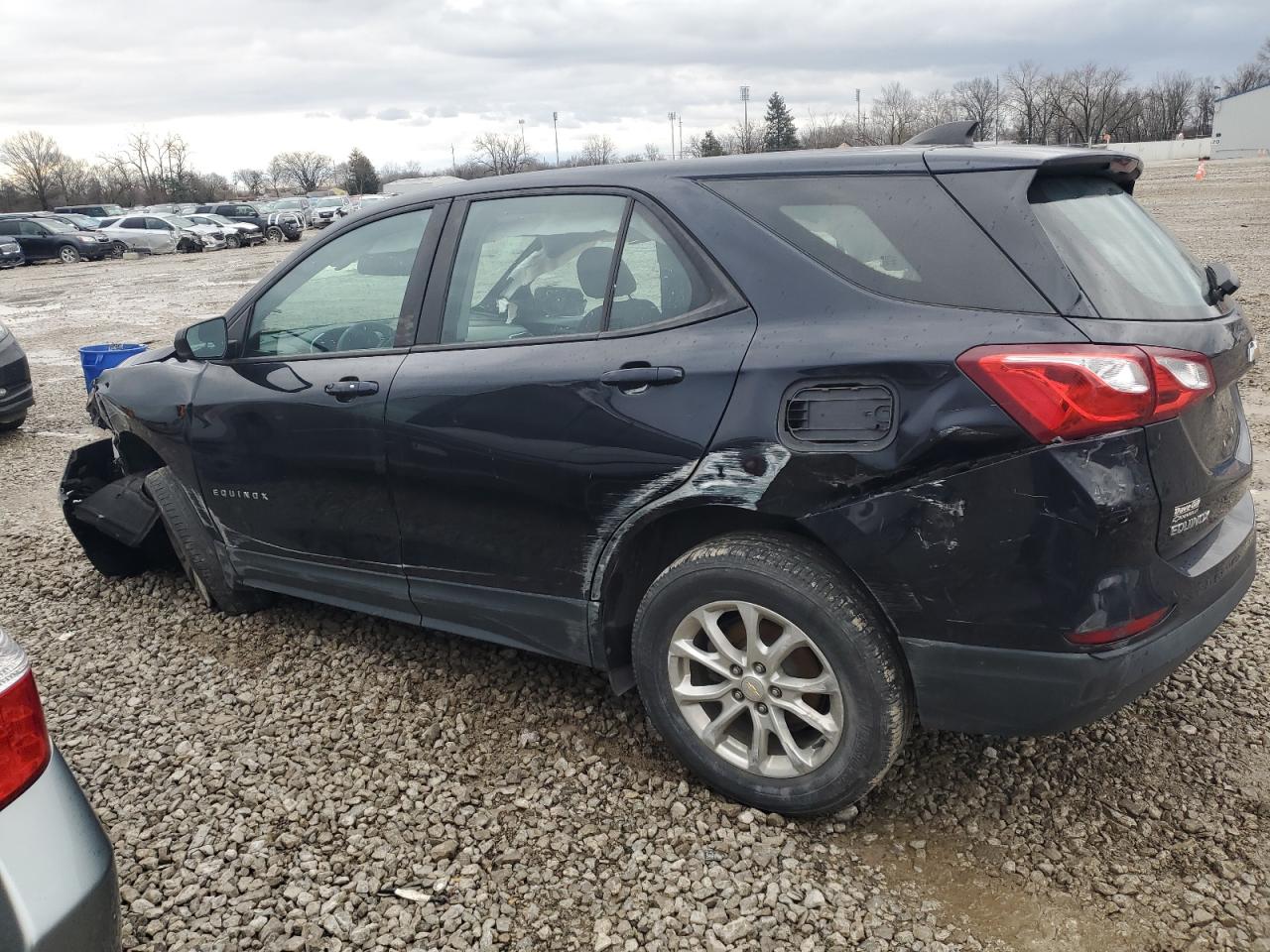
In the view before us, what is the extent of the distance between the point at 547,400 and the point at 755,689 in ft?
3.29

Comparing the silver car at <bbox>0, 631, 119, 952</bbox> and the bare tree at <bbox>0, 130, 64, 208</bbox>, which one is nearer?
the silver car at <bbox>0, 631, 119, 952</bbox>

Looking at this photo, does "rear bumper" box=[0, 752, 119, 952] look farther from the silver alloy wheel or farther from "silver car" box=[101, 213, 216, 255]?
"silver car" box=[101, 213, 216, 255]

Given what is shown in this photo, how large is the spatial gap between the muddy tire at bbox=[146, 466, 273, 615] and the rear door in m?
1.22

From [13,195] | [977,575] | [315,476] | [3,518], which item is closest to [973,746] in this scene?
[977,575]

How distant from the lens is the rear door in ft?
8.64

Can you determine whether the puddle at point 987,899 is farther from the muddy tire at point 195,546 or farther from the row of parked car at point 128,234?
the row of parked car at point 128,234

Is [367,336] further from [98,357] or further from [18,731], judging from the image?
[98,357]

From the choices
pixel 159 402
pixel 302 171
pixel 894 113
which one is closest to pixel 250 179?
pixel 302 171

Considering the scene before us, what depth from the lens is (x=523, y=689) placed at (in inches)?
139

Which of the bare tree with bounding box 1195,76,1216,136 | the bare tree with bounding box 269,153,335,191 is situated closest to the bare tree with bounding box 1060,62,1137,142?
the bare tree with bounding box 1195,76,1216,136

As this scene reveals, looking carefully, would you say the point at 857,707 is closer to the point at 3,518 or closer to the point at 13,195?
the point at 3,518

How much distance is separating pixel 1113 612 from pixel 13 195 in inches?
3737

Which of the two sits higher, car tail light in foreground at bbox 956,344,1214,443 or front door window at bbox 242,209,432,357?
front door window at bbox 242,209,432,357

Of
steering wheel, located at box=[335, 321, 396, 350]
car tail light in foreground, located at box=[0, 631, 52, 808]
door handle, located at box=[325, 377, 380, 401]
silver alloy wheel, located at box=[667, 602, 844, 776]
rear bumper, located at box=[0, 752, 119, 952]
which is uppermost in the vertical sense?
steering wheel, located at box=[335, 321, 396, 350]
